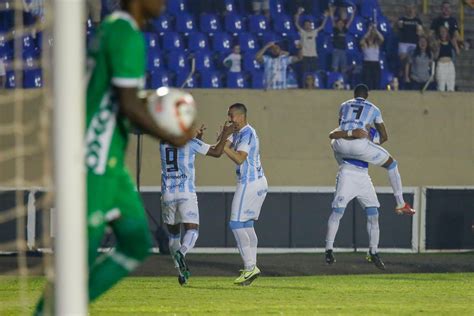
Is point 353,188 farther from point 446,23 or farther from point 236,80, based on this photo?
point 446,23

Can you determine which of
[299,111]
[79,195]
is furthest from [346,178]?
[79,195]

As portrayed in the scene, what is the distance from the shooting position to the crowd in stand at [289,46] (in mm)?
20938

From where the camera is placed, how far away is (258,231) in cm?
2008

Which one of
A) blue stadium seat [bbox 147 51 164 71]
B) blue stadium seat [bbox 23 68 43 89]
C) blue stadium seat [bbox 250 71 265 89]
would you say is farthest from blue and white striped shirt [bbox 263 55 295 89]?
blue stadium seat [bbox 23 68 43 89]

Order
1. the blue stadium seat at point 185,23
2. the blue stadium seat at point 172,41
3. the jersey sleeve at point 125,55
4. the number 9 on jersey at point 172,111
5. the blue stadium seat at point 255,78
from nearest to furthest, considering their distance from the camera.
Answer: the jersey sleeve at point 125,55 → the number 9 on jersey at point 172,111 → the blue stadium seat at point 255,78 → the blue stadium seat at point 172,41 → the blue stadium seat at point 185,23

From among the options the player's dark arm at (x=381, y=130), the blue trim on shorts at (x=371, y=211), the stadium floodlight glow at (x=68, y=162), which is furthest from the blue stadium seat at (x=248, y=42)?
the stadium floodlight glow at (x=68, y=162)

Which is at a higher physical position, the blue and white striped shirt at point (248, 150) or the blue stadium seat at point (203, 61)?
the blue stadium seat at point (203, 61)

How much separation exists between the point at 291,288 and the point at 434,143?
8341 mm

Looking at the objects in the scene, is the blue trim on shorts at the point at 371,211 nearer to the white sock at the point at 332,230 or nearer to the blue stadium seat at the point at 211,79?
the white sock at the point at 332,230

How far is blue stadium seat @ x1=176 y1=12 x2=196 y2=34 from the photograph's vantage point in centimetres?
2175

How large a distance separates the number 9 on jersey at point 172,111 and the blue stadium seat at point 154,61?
552 inches

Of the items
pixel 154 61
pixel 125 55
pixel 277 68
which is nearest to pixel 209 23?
pixel 154 61

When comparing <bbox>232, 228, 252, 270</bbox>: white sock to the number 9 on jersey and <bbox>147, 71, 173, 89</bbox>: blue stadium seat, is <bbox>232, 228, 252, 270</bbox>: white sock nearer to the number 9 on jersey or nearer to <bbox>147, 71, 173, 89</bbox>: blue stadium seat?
<bbox>147, 71, 173, 89</bbox>: blue stadium seat

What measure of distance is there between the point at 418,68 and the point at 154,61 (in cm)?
434
